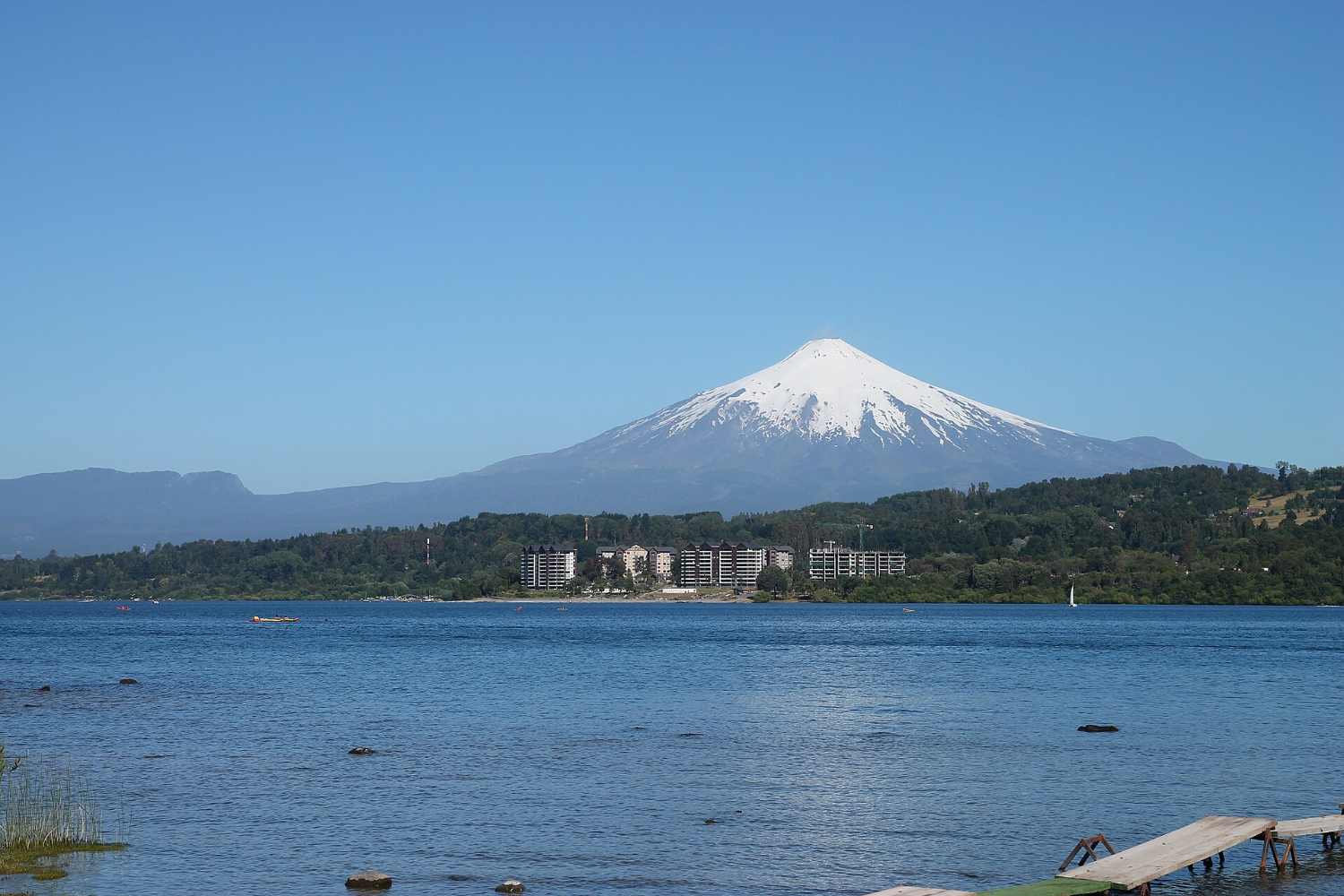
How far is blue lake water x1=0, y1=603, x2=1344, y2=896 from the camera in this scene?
25375 millimetres

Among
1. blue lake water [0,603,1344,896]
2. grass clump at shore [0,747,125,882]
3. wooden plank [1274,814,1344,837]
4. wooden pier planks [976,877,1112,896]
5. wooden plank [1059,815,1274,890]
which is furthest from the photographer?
wooden plank [1274,814,1344,837]

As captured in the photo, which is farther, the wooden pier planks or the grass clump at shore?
the grass clump at shore

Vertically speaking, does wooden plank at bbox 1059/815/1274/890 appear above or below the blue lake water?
above

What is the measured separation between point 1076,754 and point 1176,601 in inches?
6302

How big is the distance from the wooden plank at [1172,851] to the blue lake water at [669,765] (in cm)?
67

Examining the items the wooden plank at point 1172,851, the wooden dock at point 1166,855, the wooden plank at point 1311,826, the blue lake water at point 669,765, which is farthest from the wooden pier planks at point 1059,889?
the wooden plank at point 1311,826

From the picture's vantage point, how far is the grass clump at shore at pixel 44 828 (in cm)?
2511

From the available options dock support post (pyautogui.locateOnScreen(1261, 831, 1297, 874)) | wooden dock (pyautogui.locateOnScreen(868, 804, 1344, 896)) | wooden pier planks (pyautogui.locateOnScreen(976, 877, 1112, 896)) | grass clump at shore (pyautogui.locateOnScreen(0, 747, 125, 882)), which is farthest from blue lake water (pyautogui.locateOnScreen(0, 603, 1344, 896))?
wooden pier planks (pyautogui.locateOnScreen(976, 877, 1112, 896))

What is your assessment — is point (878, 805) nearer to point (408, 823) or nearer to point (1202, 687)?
point (408, 823)

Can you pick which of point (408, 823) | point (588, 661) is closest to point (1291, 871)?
point (408, 823)

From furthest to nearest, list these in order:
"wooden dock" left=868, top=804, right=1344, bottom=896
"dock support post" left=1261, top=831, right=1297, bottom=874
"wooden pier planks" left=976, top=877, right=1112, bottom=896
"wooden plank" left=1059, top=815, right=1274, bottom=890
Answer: "dock support post" left=1261, top=831, right=1297, bottom=874 → "wooden plank" left=1059, top=815, right=1274, bottom=890 → "wooden dock" left=868, top=804, right=1344, bottom=896 → "wooden pier planks" left=976, top=877, right=1112, bottom=896

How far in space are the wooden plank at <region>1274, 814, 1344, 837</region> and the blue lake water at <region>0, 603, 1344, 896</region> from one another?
27.7 inches

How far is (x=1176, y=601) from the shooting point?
189 m

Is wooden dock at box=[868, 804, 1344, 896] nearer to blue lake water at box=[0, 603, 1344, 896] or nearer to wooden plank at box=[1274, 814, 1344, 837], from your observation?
wooden plank at box=[1274, 814, 1344, 837]
